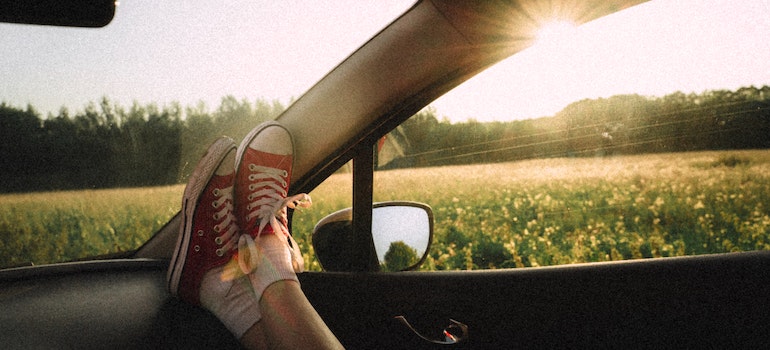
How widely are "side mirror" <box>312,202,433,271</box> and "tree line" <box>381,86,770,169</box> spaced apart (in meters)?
0.18

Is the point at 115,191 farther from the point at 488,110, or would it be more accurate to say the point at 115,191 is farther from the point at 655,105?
the point at 655,105

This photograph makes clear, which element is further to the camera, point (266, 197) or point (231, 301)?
point (266, 197)

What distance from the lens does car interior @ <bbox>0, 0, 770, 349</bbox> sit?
1.76 metres

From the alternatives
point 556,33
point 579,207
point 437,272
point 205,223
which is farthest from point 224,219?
point 579,207

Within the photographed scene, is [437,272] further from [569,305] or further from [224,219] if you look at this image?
[224,219]

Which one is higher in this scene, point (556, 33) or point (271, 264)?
point (556, 33)

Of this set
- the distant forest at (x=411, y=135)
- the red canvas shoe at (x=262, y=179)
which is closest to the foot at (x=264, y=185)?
the red canvas shoe at (x=262, y=179)

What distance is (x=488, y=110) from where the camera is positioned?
6.26 feet

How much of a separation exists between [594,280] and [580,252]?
15 centimetres

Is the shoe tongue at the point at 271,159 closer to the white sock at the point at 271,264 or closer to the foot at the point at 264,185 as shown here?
the foot at the point at 264,185

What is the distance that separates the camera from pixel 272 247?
1.72 m

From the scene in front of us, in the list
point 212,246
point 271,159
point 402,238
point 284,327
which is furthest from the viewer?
point 402,238

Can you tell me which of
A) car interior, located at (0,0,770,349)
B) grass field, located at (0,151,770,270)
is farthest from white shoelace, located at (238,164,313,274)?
grass field, located at (0,151,770,270)

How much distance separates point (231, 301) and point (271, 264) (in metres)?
0.15
